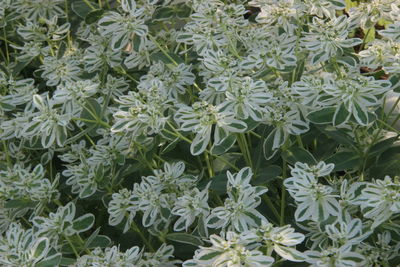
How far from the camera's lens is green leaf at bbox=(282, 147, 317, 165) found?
1.53 meters

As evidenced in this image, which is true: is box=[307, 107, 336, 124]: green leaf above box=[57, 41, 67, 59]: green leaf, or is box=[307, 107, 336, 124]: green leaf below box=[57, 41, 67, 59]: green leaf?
above

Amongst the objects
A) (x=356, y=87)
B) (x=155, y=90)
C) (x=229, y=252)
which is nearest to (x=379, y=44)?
(x=356, y=87)

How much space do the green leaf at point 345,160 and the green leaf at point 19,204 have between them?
0.75 metres

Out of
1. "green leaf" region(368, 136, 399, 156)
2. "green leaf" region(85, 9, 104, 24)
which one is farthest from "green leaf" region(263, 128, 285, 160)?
"green leaf" region(85, 9, 104, 24)

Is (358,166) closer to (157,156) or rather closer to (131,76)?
(157,156)

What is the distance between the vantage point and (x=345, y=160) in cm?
155

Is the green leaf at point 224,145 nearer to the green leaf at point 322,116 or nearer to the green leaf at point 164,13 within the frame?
the green leaf at point 322,116

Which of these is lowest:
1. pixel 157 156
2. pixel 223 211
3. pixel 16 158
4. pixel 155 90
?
pixel 16 158

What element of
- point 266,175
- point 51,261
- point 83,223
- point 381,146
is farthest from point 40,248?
point 381,146

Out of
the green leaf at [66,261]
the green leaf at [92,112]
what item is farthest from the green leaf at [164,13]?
the green leaf at [66,261]

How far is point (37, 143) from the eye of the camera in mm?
1744

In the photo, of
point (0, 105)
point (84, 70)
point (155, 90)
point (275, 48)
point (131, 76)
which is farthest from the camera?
point (131, 76)

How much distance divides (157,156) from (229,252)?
544mm

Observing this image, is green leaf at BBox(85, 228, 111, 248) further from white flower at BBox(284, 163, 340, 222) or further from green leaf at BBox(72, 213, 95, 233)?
white flower at BBox(284, 163, 340, 222)
